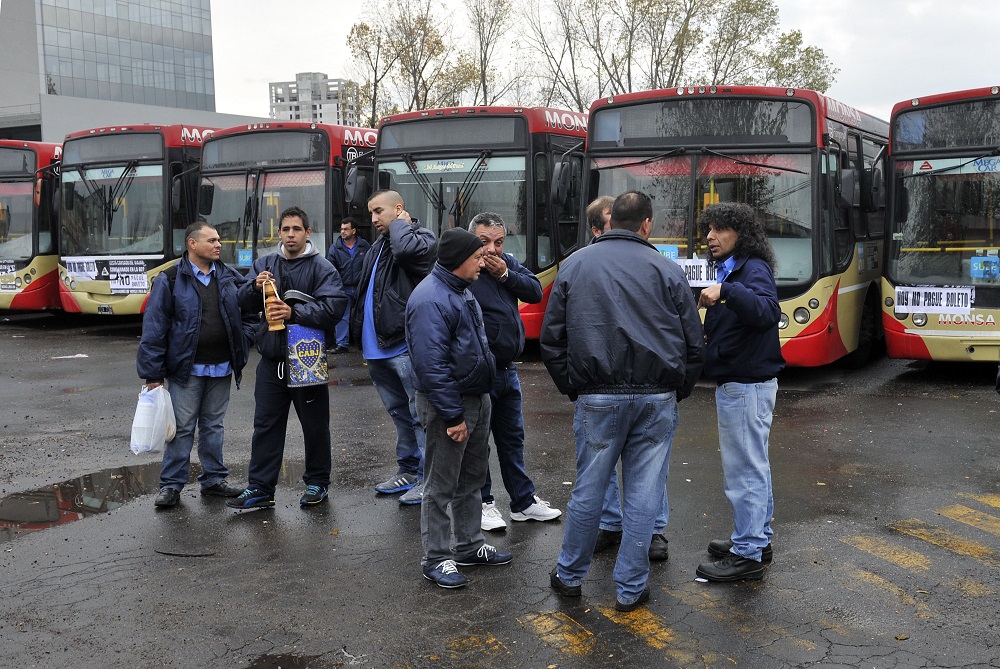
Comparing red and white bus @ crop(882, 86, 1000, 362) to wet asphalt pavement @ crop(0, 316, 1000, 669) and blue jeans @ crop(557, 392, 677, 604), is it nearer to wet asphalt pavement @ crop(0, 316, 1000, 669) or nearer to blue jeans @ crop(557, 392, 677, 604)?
wet asphalt pavement @ crop(0, 316, 1000, 669)

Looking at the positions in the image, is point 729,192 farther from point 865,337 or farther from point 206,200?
point 206,200

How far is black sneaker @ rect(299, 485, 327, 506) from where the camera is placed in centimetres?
641

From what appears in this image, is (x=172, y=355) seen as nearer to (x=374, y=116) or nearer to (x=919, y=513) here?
(x=919, y=513)

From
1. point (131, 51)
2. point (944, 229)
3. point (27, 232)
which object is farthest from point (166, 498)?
point (131, 51)

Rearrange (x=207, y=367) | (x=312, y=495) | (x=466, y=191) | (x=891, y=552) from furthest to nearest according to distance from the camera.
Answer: (x=466, y=191) → (x=207, y=367) → (x=312, y=495) → (x=891, y=552)

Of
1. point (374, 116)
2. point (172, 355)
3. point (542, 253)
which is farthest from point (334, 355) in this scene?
point (374, 116)

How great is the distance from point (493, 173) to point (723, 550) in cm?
840

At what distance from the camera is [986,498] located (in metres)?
6.38

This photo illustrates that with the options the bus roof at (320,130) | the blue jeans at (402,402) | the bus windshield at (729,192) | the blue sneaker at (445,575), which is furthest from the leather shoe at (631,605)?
the bus roof at (320,130)

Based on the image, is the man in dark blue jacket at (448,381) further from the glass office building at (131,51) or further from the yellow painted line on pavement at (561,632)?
the glass office building at (131,51)

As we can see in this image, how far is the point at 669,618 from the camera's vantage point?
14.8 feet

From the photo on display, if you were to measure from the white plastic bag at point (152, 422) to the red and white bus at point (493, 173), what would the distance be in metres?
6.74

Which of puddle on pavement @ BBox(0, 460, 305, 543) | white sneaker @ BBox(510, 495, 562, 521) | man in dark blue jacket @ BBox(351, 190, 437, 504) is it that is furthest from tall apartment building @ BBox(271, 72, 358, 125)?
white sneaker @ BBox(510, 495, 562, 521)

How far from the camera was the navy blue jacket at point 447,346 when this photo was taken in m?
4.77
